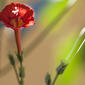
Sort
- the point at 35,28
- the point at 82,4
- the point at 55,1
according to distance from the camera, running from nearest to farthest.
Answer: the point at 55,1 < the point at 82,4 < the point at 35,28

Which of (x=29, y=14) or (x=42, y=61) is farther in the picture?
(x=42, y=61)

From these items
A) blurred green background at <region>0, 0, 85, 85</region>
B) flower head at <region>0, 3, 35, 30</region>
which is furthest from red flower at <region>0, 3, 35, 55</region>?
blurred green background at <region>0, 0, 85, 85</region>

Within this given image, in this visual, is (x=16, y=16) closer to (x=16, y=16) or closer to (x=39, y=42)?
(x=16, y=16)

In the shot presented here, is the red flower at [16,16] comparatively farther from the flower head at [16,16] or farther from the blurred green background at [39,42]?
the blurred green background at [39,42]

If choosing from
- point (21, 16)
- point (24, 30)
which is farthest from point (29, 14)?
point (24, 30)

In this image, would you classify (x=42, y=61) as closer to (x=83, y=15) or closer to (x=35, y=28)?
(x=35, y=28)

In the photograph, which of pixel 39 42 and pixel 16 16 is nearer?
pixel 16 16

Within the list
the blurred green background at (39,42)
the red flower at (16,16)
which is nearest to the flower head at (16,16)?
the red flower at (16,16)

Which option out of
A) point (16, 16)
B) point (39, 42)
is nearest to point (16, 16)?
point (16, 16)
